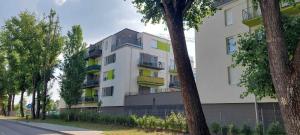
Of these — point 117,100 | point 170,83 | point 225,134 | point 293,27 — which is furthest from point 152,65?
point 293,27

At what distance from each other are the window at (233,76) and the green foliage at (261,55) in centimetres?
1267

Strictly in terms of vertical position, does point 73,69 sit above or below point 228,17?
below

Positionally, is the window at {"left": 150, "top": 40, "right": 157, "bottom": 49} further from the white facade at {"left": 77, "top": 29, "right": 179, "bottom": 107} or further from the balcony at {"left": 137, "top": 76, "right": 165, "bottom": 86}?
the balcony at {"left": 137, "top": 76, "right": 165, "bottom": 86}

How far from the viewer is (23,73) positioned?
4894 centimetres

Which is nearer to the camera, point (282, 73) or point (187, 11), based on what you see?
point (282, 73)

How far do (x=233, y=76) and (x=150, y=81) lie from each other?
20.3 meters

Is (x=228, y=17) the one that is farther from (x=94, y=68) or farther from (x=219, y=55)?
(x=94, y=68)

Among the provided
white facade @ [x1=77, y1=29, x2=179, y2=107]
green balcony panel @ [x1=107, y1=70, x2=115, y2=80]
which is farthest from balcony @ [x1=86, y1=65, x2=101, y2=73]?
green balcony panel @ [x1=107, y1=70, x2=115, y2=80]

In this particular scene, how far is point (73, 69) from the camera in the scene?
39406mm

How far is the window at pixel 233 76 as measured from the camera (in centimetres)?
2351

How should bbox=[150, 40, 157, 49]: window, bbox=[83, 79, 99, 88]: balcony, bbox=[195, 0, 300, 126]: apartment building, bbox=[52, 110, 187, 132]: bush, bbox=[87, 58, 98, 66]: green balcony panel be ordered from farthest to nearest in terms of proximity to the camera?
bbox=[87, 58, 98, 66]: green balcony panel, bbox=[83, 79, 99, 88]: balcony, bbox=[150, 40, 157, 49]: window, bbox=[195, 0, 300, 126]: apartment building, bbox=[52, 110, 187, 132]: bush

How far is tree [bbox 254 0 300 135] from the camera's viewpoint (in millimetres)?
5555

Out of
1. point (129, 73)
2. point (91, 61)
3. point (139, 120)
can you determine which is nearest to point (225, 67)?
point (139, 120)

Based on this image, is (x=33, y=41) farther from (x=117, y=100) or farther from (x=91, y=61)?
(x=117, y=100)
